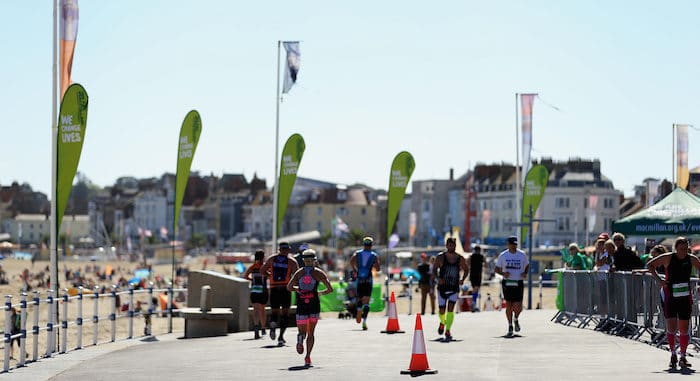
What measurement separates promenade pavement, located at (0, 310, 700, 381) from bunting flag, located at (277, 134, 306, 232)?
414 inches

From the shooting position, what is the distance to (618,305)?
77.3 feet

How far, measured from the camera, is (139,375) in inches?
687

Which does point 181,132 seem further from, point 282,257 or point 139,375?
point 139,375

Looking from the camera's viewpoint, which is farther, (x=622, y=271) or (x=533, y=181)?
(x=533, y=181)

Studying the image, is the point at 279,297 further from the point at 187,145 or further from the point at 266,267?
the point at 187,145

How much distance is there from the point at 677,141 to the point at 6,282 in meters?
68.3

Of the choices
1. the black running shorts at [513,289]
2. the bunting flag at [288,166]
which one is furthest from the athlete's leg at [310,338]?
the bunting flag at [288,166]

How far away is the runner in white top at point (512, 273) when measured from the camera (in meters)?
23.3

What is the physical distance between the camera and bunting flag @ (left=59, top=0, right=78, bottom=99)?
995 inches

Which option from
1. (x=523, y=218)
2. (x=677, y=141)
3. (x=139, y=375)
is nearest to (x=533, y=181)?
(x=523, y=218)

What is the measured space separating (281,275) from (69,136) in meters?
4.48

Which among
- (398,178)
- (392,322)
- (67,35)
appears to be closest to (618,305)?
(392,322)

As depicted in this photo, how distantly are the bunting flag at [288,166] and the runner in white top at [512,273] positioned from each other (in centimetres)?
1258

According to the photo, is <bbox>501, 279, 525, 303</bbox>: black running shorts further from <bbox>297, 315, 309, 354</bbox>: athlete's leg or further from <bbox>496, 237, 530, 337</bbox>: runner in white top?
<bbox>297, 315, 309, 354</bbox>: athlete's leg
